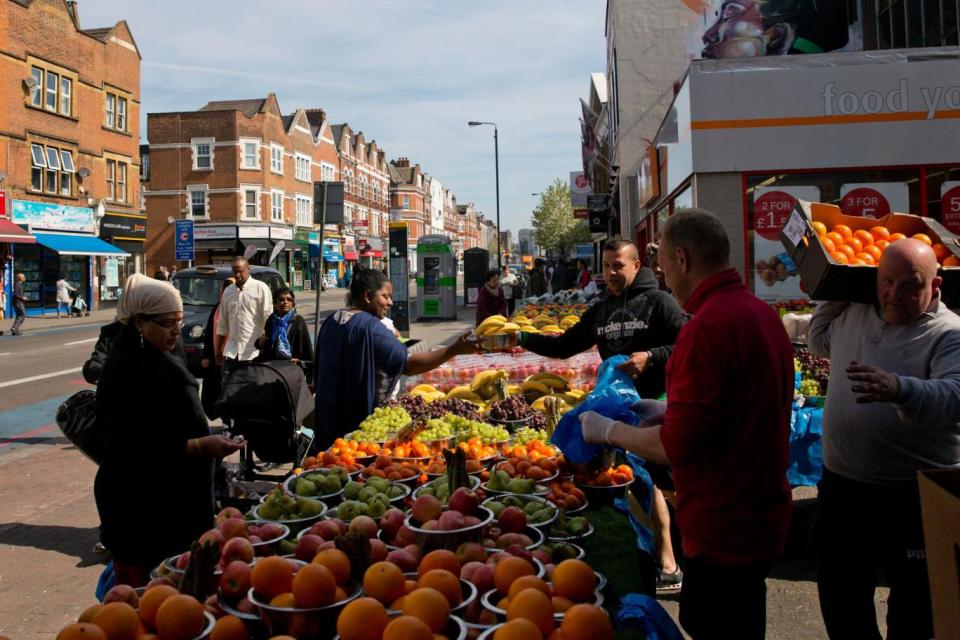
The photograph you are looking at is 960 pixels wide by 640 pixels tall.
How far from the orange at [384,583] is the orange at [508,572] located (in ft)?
0.96

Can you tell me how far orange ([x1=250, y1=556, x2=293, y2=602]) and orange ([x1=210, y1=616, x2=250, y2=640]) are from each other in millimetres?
101

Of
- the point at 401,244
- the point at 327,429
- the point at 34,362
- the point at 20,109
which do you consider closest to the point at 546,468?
the point at 327,429

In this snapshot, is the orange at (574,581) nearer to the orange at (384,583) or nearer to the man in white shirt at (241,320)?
the orange at (384,583)

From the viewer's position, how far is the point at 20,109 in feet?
101

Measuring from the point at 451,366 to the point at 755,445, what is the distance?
557 centimetres

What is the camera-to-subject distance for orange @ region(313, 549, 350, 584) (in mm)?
2264

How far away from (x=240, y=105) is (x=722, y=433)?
195ft

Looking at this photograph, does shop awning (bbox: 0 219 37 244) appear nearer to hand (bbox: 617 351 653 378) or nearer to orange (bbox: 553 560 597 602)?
hand (bbox: 617 351 653 378)

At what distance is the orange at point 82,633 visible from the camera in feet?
6.34

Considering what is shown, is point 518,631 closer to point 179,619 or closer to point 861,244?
point 179,619

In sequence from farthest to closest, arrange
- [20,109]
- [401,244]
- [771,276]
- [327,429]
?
[20,109], [401,244], [771,276], [327,429]

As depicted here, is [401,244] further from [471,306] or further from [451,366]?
[471,306]

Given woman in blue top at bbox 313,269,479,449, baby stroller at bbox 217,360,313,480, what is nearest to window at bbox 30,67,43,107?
baby stroller at bbox 217,360,313,480

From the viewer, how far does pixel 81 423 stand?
15.1 ft
